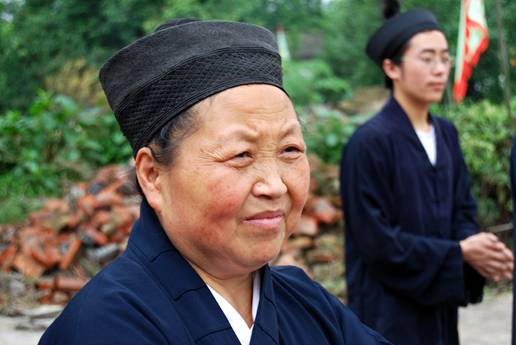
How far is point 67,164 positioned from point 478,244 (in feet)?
16.0

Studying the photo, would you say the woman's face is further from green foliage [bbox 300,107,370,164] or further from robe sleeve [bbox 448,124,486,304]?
green foliage [bbox 300,107,370,164]

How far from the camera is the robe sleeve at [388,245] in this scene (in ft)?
10.8

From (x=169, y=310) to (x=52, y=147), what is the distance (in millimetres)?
6221

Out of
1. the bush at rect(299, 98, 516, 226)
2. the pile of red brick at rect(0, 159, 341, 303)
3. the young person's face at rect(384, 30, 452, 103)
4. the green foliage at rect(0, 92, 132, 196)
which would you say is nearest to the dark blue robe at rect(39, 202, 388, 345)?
the young person's face at rect(384, 30, 452, 103)

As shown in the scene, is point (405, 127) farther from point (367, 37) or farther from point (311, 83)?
point (367, 37)

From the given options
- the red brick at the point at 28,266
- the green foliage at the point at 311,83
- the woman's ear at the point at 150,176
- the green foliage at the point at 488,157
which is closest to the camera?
the woman's ear at the point at 150,176

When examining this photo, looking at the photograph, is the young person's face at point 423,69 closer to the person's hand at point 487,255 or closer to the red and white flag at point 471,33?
the person's hand at point 487,255

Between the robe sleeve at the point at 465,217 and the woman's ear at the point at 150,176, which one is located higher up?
the woman's ear at the point at 150,176

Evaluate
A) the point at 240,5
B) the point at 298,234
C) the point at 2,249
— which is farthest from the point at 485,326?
the point at 240,5

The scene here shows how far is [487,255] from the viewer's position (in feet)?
10.6

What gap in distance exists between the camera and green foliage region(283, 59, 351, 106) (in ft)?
33.4

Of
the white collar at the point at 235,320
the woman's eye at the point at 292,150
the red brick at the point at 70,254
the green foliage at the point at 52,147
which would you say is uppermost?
the woman's eye at the point at 292,150

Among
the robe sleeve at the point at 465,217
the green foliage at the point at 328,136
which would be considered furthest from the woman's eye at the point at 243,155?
the green foliage at the point at 328,136

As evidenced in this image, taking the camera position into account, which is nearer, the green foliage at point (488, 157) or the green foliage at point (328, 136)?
the green foliage at point (488, 157)
